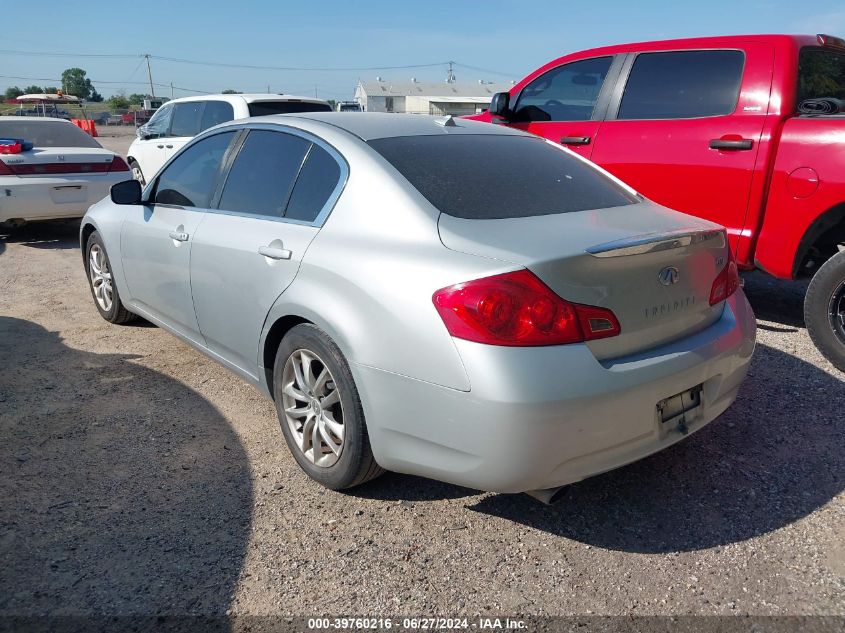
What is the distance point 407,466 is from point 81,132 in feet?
28.2

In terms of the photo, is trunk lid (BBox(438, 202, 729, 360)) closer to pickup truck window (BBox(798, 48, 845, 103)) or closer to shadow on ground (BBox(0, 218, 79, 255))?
pickup truck window (BBox(798, 48, 845, 103))

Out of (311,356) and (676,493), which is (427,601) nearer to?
(311,356)

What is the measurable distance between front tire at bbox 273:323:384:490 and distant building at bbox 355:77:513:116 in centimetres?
5431

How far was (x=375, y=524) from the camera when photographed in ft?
9.35

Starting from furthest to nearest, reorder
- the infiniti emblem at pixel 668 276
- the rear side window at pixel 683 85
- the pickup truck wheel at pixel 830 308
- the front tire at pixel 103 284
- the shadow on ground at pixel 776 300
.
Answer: the shadow on ground at pixel 776 300
the front tire at pixel 103 284
the rear side window at pixel 683 85
the pickup truck wheel at pixel 830 308
the infiniti emblem at pixel 668 276

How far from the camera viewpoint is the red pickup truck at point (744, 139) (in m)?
4.38

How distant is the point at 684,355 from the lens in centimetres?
267

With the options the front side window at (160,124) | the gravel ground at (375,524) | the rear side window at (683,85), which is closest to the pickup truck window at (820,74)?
the rear side window at (683,85)

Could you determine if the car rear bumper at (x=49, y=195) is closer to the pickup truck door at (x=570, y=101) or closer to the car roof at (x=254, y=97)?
the car roof at (x=254, y=97)

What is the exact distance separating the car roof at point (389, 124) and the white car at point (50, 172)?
5475 millimetres

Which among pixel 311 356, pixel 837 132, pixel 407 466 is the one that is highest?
pixel 837 132

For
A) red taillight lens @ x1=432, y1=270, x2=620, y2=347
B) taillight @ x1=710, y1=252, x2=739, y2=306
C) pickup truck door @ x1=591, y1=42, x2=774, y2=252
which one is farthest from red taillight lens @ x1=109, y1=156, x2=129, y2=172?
taillight @ x1=710, y1=252, x2=739, y2=306

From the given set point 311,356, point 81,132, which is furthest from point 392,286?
point 81,132

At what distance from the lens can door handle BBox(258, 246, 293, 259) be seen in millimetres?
3088
